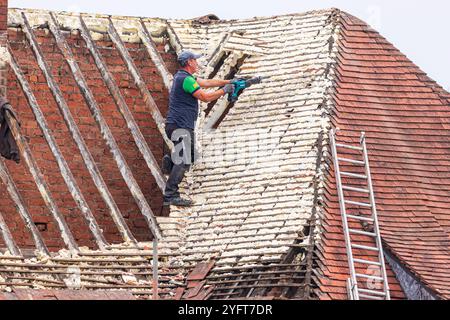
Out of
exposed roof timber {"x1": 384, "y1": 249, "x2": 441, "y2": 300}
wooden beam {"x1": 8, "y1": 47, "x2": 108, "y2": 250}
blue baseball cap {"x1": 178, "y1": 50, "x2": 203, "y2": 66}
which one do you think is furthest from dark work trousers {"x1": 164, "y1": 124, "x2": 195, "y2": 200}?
exposed roof timber {"x1": 384, "y1": 249, "x2": 441, "y2": 300}

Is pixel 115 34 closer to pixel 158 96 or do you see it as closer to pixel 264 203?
pixel 158 96

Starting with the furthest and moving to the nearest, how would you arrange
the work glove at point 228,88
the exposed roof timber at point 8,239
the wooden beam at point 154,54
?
the wooden beam at point 154,54 → the work glove at point 228,88 → the exposed roof timber at point 8,239

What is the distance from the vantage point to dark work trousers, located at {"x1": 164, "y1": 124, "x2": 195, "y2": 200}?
29016mm

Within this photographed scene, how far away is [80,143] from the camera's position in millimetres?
29375

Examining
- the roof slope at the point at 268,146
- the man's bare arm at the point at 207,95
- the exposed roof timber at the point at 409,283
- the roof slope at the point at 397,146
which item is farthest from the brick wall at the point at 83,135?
the exposed roof timber at the point at 409,283

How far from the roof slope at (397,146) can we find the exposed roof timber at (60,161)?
2.70 m

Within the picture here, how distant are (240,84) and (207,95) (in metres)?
0.70

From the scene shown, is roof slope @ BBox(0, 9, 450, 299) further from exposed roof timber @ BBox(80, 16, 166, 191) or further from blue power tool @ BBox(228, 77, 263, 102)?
blue power tool @ BBox(228, 77, 263, 102)

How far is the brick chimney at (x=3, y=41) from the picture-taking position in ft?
97.1

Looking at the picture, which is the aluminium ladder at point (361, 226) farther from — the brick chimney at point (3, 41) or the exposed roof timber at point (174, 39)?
the brick chimney at point (3, 41)

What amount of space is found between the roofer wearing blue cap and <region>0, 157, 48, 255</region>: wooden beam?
168 centimetres

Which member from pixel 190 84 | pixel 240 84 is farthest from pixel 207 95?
pixel 240 84

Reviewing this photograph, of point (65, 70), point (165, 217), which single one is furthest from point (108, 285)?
point (65, 70)

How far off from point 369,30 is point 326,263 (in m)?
4.65
